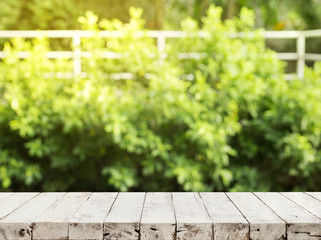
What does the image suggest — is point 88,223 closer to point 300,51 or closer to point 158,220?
point 158,220

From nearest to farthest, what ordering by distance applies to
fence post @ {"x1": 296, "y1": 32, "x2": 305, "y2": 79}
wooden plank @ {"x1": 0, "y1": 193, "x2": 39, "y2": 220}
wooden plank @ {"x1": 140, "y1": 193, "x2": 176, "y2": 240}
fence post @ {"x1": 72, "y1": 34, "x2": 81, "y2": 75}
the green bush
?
wooden plank @ {"x1": 140, "y1": 193, "x2": 176, "y2": 240}, wooden plank @ {"x1": 0, "y1": 193, "x2": 39, "y2": 220}, the green bush, fence post @ {"x1": 72, "y1": 34, "x2": 81, "y2": 75}, fence post @ {"x1": 296, "y1": 32, "x2": 305, "y2": 79}

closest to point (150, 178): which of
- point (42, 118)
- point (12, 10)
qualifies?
point (42, 118)

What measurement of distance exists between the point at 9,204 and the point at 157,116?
2656 mm

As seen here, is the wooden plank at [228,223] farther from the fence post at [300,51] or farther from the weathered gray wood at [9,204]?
the fence post at [300,51]

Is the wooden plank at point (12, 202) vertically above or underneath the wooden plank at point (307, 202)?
above

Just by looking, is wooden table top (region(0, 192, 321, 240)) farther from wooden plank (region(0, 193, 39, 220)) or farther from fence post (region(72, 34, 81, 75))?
fence post (region(72, 34, 81, 75))

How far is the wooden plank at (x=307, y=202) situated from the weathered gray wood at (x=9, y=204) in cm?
104

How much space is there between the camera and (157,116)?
15.1ft

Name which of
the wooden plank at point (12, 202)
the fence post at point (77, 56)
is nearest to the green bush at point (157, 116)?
the fence post at point (77, 56)

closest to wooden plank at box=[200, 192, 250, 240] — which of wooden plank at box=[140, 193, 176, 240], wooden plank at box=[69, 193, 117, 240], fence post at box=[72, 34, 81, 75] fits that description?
wooden plank at box=[140, 193, 176, 240]

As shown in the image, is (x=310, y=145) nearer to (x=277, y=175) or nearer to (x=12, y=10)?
(x=277, y=175)

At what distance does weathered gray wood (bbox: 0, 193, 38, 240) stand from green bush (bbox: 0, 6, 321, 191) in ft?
7.01

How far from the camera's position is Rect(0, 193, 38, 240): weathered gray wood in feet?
5.63

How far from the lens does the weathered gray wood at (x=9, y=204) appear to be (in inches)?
67.6
